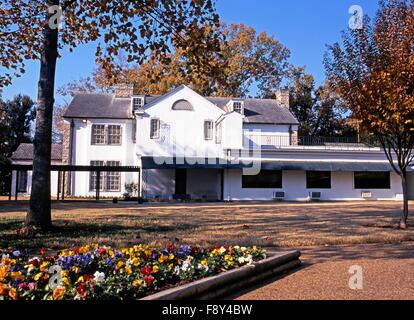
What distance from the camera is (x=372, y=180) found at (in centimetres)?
3180

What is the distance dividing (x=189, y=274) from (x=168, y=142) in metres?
25.3

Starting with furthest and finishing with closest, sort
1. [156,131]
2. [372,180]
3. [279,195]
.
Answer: [372,180], [156,131], [279,195]

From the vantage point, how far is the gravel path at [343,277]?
17.8 feet

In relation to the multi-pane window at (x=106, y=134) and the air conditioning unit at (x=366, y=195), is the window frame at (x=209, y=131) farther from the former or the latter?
the air conditioning unit at (x=366, y=195)

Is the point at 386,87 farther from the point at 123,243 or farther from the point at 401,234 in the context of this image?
the point at 123,243

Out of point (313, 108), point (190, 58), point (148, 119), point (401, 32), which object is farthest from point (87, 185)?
point (313, 108)

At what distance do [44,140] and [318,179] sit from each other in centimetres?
2370

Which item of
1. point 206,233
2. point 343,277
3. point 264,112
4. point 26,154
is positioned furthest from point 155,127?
point 343,277

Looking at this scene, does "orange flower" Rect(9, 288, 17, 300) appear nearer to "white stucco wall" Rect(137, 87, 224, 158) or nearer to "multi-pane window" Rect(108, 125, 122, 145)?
"white stucco wall" Rect(137, 87, 224, 158)

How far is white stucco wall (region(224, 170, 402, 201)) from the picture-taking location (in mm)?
29703

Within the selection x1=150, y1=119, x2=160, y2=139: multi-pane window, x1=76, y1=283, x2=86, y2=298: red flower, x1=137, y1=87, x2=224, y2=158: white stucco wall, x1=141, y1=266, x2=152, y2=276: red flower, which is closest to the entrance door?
x1=137, y1=87, x2=224, y2=158: white stucco wall

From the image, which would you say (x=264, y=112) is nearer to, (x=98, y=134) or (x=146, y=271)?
(x=98, y=134)

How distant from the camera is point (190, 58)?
11.7 m

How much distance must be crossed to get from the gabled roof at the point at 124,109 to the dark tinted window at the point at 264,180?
5.48 meters
